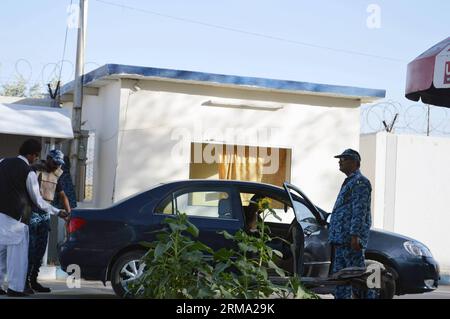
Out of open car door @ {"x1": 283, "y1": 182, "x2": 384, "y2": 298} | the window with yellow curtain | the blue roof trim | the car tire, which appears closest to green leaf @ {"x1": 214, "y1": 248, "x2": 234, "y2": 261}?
open car door @ {"x1": 283, "y1": 182, "x2": 384, "y2": 298}

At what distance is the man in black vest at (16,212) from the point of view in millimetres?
9352

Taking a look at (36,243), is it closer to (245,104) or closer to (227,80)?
(227,80)

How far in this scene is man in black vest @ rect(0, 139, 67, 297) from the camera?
30.7 ft

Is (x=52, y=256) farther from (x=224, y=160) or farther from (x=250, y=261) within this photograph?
(x=250, y=261)

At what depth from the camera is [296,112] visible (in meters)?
16.6

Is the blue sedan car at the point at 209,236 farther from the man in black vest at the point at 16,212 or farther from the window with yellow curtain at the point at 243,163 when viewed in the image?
the window with yellow curtain at the point at 243,163

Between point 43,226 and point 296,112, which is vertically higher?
point 296,112

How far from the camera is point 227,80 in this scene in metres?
15.8

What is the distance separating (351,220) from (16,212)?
3.85 meters

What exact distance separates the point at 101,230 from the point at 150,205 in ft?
2.16

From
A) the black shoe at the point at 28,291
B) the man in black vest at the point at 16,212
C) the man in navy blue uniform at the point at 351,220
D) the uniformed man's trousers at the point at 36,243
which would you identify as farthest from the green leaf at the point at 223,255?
the uniformed man's trousers at the point at 36,243
